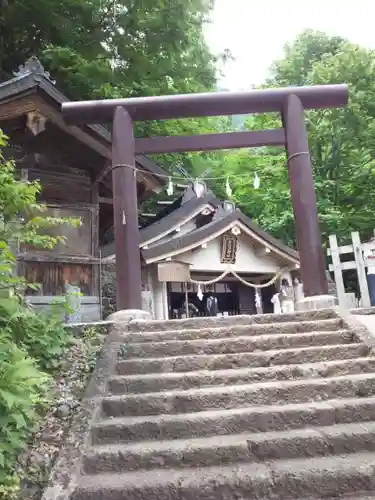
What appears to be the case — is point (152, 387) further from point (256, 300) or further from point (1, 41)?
point (256, 300)

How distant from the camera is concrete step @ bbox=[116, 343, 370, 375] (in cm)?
441

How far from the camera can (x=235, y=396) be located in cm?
391

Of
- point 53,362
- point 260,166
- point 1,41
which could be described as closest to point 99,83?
point 1,41

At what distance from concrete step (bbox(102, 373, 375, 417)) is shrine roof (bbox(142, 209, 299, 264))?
31.2 feet

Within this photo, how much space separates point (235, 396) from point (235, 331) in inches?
48.1

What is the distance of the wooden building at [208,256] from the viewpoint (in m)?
13.9

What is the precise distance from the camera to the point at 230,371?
14.1ft

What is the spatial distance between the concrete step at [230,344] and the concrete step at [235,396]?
70cm

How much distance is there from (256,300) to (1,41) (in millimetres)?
12249

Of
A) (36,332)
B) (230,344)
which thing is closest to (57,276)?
(36,332)

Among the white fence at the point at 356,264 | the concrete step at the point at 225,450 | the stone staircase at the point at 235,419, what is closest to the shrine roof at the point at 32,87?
the stone staircase at the point at 235,419

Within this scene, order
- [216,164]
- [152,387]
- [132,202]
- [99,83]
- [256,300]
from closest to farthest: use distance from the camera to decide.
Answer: [152,387]
[132,202]
[99,83]
[256,300]
[216,164]

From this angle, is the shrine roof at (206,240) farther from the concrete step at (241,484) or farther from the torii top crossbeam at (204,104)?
the concrete step at (241,484)

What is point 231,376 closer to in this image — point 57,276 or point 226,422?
point 226,422
